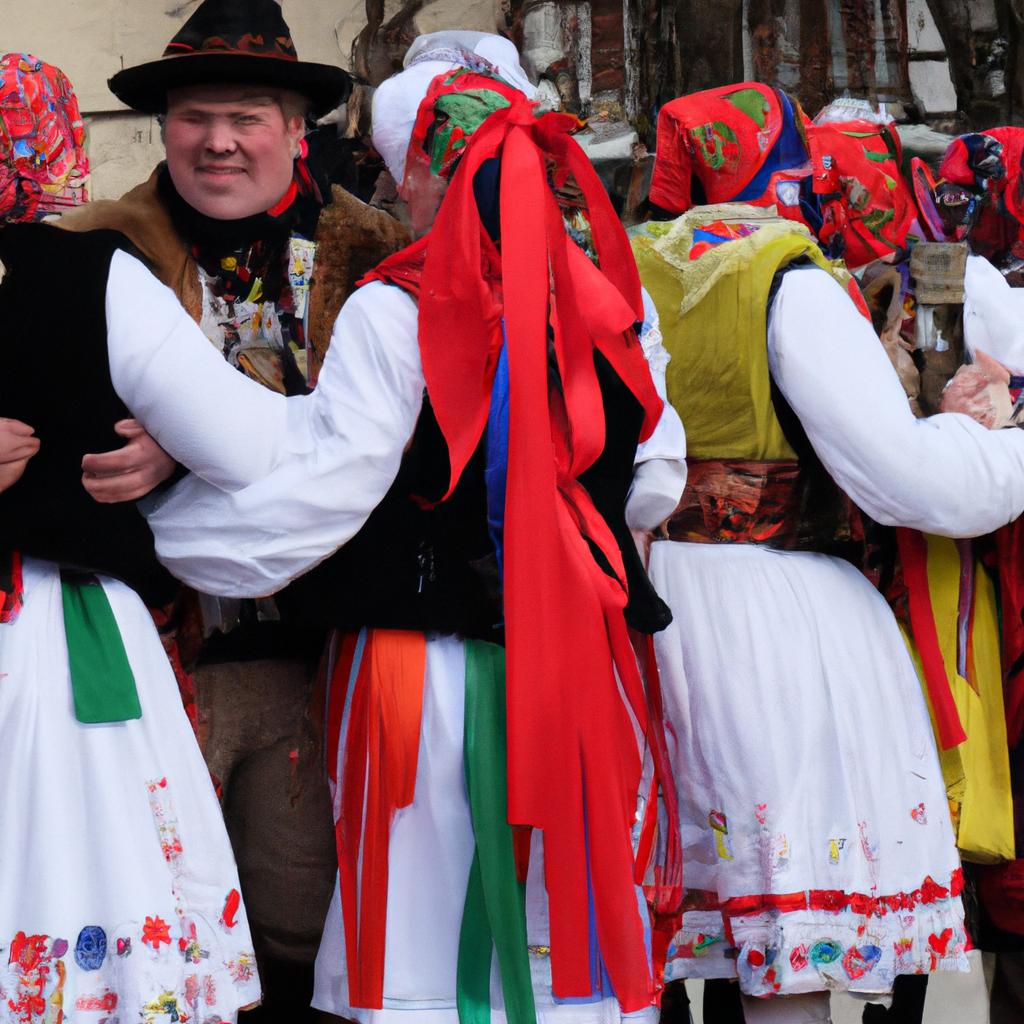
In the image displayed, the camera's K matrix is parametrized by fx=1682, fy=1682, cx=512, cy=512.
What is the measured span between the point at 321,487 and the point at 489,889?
2.06 ft

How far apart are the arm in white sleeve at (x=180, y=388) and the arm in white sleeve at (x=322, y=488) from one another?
51mm

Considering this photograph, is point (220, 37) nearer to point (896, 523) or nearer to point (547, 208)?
point (547, 208)

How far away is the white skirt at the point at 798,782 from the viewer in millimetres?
2688

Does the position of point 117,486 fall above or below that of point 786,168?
below

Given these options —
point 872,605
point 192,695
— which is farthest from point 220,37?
point 872,605

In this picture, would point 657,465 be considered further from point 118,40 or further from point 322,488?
point 118,40

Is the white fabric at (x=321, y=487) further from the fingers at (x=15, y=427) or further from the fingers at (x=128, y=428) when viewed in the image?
the fingers at (x=15, y=427)

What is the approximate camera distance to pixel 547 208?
98.7 inches

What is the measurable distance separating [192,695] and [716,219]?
122 cm

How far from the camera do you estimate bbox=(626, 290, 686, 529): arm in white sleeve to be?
8.78 feet

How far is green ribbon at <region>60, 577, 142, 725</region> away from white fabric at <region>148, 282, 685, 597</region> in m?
0.13

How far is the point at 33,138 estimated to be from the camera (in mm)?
2340

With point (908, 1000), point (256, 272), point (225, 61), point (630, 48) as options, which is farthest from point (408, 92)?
point (630, 48)

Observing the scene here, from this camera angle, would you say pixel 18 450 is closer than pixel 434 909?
Yes
